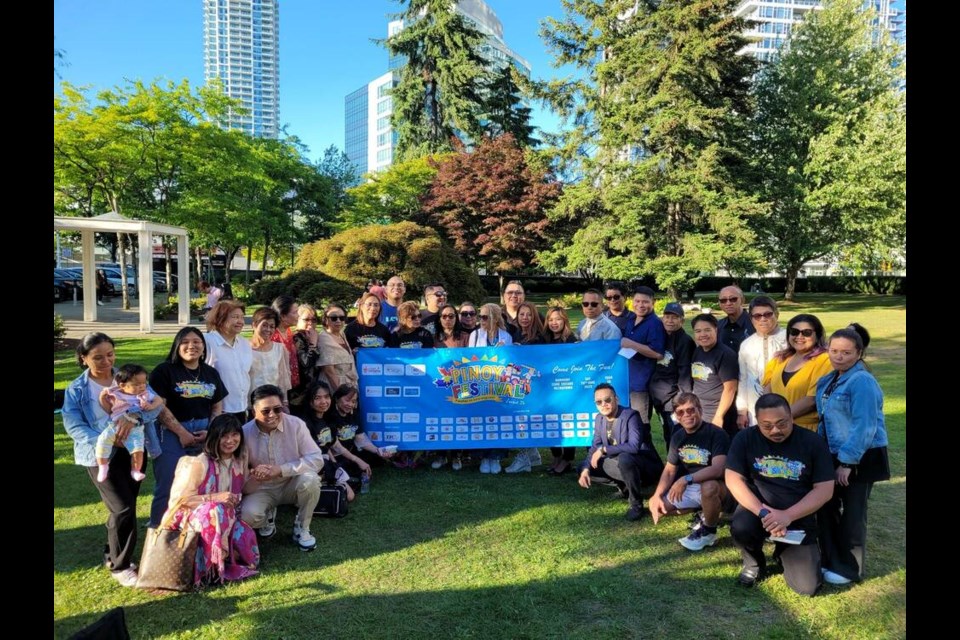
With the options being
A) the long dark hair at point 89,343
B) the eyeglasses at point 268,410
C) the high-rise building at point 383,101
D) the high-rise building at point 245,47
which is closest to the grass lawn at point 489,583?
the eyeglasses at point 268,410

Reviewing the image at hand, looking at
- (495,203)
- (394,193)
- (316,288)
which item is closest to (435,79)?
(394,193)

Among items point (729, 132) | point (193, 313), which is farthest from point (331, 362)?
point (729, 132)

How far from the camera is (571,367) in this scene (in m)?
6.35

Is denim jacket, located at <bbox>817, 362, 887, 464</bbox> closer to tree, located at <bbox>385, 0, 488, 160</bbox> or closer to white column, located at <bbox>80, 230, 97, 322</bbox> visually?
white column, located at <bbox>80, 230, 97, 322</bbox>

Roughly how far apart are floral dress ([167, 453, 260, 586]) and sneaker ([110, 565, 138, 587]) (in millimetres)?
421

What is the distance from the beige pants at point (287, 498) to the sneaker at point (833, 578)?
12.0 feet

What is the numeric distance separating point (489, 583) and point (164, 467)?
244cm

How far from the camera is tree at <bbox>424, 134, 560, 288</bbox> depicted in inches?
Answer: 1148

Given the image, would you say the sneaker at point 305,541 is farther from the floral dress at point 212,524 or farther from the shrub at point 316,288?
the shrub at point 316,288

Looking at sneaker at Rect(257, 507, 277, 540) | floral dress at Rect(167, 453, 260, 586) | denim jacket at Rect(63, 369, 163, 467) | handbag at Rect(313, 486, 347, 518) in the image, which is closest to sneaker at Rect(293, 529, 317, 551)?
sneaker at Rect(257, 507, 277, 540)

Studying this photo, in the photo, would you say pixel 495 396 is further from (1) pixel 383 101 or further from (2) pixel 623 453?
(1) pixel 383 101
